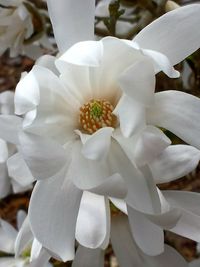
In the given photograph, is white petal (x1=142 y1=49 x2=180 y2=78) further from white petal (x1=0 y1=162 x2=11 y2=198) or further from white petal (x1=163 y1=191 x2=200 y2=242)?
white petal (x1=0 y1=162 x2=11 y2=198)

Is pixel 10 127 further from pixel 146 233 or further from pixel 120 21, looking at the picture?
pixel 120 21

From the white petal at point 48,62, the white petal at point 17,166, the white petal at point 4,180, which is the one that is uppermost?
the white petal at point 48,62

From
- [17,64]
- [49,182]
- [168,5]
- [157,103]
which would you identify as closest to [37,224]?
[49,182]

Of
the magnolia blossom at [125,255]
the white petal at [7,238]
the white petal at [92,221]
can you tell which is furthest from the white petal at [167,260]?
the white petal at [7,238]

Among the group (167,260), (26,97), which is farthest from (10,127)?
(167,260)

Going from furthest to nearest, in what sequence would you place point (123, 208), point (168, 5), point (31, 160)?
point (168, 5) < point (123, 208) < point (31, 160)

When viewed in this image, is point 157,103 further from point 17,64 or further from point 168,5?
point 17,64

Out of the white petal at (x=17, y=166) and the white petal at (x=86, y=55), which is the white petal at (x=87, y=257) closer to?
the white petal at (x=17, y=166)
